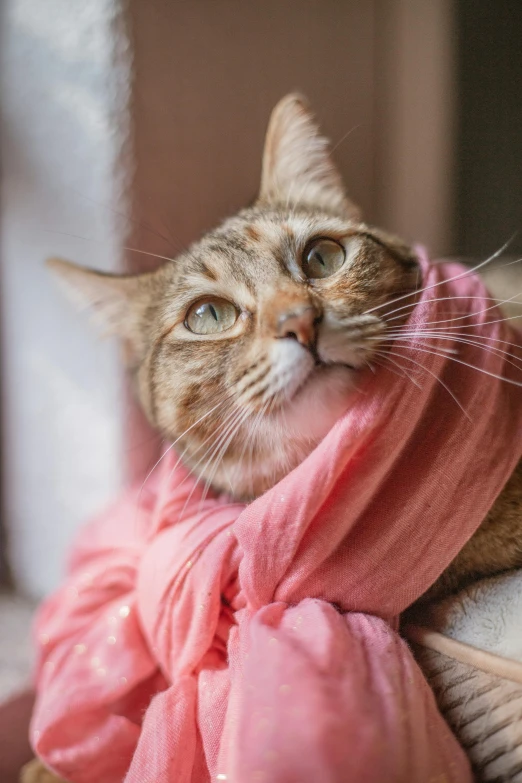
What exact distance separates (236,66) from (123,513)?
0.64 metres

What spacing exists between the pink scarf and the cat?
0.04 meters

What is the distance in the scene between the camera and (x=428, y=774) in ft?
1.38

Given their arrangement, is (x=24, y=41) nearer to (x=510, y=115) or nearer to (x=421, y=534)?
(x=510, y=115)

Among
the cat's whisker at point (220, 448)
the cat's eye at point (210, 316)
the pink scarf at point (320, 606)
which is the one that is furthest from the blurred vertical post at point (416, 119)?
the cat's whisker at point (220, 448)

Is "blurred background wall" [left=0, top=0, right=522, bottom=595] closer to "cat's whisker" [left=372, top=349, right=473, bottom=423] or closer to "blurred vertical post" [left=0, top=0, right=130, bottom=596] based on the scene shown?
"blurred vertical post" [left=0, top=0, right=130, bottom=596]

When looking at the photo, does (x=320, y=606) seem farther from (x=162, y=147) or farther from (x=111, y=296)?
(x=162, y=147)

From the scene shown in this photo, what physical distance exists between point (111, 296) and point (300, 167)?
1.06 ft

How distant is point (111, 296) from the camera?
0.78 m

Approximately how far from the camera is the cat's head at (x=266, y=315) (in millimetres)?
535

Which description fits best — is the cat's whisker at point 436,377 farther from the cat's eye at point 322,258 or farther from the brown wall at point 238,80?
the brown wall at point 238,80

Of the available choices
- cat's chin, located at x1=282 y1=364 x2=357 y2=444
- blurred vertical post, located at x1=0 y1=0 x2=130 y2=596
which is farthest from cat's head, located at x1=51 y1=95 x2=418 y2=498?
blurred vertical post, located at x1=0 y1=0 x2=130 y2=596

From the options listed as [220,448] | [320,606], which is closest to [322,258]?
[220,448]

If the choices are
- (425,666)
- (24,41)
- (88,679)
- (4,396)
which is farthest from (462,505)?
(24,41)

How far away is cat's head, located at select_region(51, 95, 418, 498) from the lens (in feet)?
1.76
